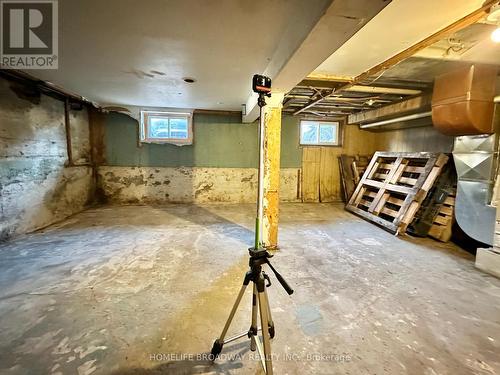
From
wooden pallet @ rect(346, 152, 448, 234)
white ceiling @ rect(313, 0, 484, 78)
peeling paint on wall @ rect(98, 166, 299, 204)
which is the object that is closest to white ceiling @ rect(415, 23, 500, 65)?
white ceiling @ rect(313, 0, 484, 78)

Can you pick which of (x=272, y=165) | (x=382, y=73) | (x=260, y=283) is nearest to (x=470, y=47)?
(x=382, y=73)

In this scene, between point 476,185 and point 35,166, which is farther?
point 35,166

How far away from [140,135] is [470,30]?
5.25 metres

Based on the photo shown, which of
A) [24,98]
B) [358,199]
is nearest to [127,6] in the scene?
[24,98]

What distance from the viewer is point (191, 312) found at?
173 cm

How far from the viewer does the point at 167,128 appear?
5367 millimetres

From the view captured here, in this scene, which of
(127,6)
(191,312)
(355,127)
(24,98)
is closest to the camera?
(127,6)

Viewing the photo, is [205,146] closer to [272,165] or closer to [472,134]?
[272,165]

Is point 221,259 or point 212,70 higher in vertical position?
point 212,70

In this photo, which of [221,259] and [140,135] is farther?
[140,135]

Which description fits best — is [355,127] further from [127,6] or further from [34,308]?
[34,308]

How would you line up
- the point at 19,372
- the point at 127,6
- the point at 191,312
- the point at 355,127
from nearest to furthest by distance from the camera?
1. the point at 19,372
2. the point at 127,6
3. the point at 191,312
4. the point at 355,127

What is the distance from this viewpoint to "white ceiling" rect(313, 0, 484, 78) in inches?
58.0

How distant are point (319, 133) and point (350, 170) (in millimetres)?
1162
